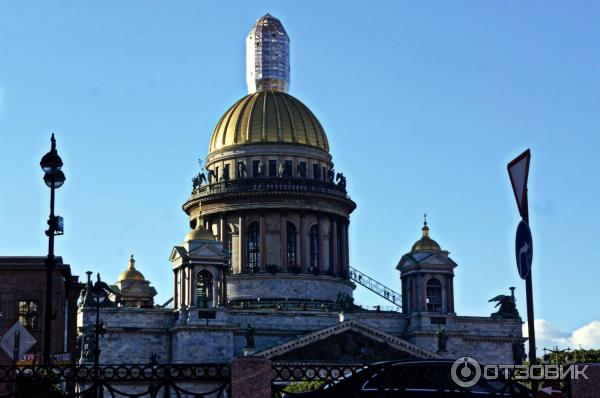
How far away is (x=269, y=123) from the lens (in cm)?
10412

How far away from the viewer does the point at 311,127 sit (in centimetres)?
10581

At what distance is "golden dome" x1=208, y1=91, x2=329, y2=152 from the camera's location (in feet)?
341

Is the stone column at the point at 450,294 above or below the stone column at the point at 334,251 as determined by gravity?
below

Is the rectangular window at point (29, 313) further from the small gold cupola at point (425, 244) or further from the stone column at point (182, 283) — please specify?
the small gold cupola at point (425, 244)

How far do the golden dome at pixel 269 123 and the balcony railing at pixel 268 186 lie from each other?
3.07 meters

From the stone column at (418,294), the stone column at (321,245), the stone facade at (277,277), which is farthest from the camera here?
the stone column at (321,245)

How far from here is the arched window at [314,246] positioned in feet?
338

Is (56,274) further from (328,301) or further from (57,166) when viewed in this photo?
(57,166)

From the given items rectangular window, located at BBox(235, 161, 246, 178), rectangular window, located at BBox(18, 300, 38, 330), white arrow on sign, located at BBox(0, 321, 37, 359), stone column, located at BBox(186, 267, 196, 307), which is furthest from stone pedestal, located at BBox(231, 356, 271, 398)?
rectangular window, located at BBox(235, 161, 246, 178)

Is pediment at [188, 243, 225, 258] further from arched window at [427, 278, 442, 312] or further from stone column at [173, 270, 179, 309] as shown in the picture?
arched window at [427, 278, 442, 312]

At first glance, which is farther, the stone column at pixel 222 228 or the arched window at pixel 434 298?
the stone column at pixel 222 228

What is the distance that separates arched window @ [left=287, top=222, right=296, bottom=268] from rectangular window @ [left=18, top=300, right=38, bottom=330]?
34.7 meters

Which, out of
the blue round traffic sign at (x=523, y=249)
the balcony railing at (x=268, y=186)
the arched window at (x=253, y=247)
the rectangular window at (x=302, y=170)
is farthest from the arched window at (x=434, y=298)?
the blue round traffic sign at (x=523, y=249)

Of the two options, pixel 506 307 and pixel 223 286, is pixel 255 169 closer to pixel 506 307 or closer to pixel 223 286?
pixel 223 286
